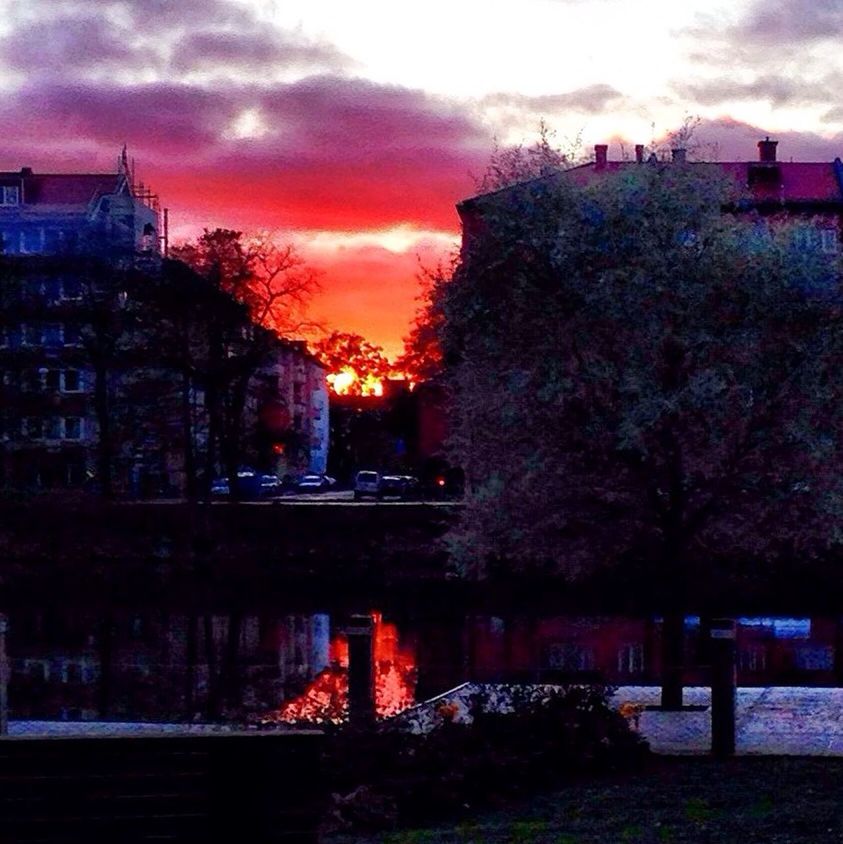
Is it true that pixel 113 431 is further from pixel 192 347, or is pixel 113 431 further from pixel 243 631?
pixel 243 631


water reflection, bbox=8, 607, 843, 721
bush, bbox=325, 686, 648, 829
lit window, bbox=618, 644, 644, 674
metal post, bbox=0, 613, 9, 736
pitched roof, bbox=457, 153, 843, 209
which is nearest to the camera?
bush, bbox=325, 686, 648, 829

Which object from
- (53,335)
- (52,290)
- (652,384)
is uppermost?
(52,290)

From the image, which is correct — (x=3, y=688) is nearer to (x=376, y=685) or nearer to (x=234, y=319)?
(x=376, y=685)

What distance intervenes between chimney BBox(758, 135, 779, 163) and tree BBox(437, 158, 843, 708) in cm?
5387

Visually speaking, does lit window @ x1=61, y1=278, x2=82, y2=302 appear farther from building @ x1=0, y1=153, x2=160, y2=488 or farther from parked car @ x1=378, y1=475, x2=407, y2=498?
parked car @ x1=378, y1=475, x2=407, y2=498

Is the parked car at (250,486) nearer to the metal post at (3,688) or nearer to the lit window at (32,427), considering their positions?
the lit window at (32,427)

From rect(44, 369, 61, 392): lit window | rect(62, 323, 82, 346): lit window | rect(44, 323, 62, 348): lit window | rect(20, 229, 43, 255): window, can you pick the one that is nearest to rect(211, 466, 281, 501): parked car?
rect(44, 369, 61, 392): lit window

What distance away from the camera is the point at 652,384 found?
2141 cm

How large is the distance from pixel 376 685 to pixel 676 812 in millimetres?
14578

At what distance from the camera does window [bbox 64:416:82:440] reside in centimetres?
7650

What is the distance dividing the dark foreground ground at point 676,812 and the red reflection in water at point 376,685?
331cm

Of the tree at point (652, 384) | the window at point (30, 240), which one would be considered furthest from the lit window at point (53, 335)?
the tree at point (652, 384)

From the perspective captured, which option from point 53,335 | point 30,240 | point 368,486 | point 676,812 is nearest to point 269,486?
point 368,486

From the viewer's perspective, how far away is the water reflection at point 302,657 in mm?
24312
